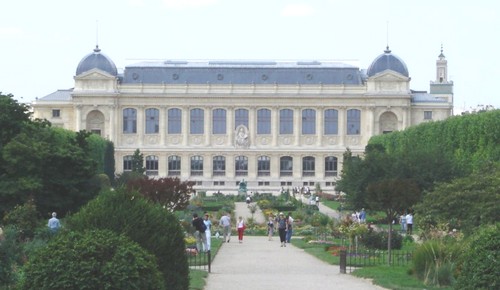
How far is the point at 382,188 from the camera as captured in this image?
33.8 metres

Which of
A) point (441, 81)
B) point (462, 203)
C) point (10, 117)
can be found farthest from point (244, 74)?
point (462, 203)

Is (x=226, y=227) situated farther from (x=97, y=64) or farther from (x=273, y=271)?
(x=97, y=64)

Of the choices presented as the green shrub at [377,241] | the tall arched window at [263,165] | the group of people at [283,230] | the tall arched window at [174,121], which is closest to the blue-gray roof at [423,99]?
the tall arched window at [263,165]

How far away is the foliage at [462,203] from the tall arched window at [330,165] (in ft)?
237

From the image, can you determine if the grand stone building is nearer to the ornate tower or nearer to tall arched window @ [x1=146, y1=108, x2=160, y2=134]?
tall arched window @ [x1=146, y1=108, x2=160, y2=134]

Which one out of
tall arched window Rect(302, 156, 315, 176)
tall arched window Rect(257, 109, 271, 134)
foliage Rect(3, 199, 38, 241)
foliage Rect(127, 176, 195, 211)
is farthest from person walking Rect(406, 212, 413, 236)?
tall arched window Rect(257, 109, 271, 134)

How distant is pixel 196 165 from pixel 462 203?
76.1 metres

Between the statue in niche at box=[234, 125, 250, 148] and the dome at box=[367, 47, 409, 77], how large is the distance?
11.4 m

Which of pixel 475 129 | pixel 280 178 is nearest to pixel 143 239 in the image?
pixel 475 129

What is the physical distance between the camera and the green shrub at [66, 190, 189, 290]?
1778 centimetres

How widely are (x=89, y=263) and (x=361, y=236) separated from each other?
25.0 m

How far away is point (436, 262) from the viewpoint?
2694cm

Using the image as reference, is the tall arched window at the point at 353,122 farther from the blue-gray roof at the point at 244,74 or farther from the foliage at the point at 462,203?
the foliage at the point at 462,203

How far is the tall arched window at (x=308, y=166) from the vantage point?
11046 centimetres
